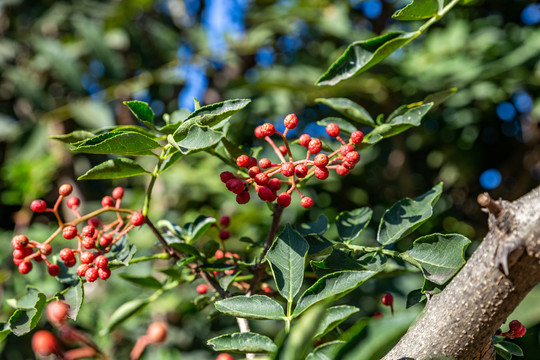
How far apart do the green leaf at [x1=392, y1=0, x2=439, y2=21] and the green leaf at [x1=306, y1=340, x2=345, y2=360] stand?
62 cm

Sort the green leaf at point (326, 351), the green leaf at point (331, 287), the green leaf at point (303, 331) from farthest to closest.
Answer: the green leaf at point (331, 287)
the green leaf at point (326, 351)
the green leaf at point (303, 331)

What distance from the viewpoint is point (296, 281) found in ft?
2.78

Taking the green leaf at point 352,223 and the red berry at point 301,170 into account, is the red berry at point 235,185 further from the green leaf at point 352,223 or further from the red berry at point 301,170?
the green leaf at point 352,223

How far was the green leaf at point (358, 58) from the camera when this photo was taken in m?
0.97

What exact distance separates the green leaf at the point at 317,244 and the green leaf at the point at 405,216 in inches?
3.9

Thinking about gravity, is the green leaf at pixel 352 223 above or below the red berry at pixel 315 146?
below

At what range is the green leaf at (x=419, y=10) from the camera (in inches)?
38.6

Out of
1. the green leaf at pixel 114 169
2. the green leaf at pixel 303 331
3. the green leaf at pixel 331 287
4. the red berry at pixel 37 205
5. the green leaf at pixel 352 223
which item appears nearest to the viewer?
the green leaf at pixel 303 331

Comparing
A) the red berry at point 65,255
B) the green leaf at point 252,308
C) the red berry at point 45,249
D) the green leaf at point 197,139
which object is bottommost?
the red berry at point 45,249

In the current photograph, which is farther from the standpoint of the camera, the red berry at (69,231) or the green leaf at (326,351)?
the red berry at (69,231)

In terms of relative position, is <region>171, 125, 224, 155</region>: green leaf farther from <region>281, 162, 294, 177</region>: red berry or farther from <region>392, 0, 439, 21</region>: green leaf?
<region>392, 0, 439, 21</region>: green leaf

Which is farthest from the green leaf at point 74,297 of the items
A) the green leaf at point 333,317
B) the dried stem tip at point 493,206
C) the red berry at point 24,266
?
the dried stem tip at point 493,206

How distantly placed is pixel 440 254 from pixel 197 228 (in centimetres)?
49

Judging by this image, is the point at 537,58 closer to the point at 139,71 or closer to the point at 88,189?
the point at 139,71
